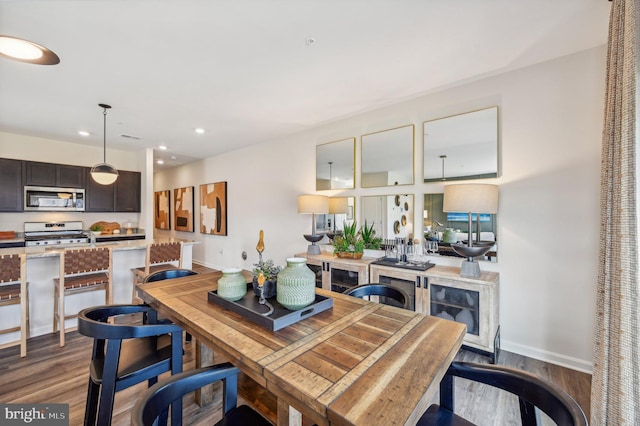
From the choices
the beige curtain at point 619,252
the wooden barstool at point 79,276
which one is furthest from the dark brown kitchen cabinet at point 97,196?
the beige curtain at point 619,252

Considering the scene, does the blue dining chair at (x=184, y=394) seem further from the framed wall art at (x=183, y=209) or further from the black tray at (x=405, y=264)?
the framed wall art at (x=183, y=209)

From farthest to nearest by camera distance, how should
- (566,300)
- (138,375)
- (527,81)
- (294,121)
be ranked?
(294,121) → (527,81) → (566,300) → (138,375)

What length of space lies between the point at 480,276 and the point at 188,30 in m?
2.99

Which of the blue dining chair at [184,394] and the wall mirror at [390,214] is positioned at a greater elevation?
the wall mirror at [390,214]

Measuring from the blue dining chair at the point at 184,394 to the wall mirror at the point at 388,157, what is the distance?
2621 millimetres

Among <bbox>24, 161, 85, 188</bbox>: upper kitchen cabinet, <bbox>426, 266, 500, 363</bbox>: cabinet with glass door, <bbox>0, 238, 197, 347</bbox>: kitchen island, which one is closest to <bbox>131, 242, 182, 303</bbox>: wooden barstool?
<bbox>0, 238, 197, 347</bbox>: kitchen island

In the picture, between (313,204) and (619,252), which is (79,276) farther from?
(619,252)

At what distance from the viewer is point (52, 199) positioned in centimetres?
455

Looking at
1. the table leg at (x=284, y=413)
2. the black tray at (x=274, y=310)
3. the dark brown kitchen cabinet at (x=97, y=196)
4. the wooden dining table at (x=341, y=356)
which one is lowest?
the table leg at (x=284, y=413)

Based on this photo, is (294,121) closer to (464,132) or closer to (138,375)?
(464,132)

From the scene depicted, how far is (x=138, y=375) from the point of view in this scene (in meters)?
1.38

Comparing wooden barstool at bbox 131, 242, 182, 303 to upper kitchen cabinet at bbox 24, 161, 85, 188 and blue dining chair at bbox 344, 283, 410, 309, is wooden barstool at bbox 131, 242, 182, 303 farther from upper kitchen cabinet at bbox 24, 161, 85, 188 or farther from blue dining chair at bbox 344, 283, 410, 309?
upper kitchen cabinet at bbox 24, 161, 85, 188

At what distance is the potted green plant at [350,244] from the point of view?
10.5ft

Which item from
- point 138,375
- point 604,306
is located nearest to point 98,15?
point 138,375
